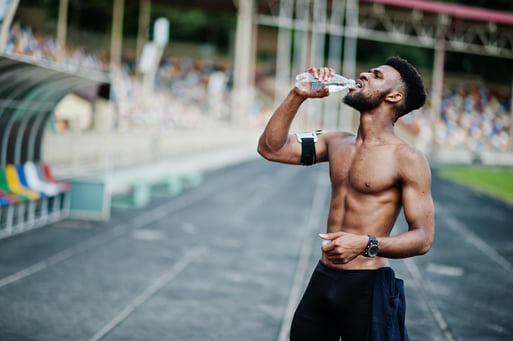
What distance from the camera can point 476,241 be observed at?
563 inches

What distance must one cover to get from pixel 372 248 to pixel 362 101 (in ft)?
2.39

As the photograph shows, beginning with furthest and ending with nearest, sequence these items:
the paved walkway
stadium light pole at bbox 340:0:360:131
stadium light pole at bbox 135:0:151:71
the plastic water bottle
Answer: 1. stadium light pole at bbox 340:0:360:131
2. stadium light pole at bbox 135:0:151:71
3. the paved walkway
4. the plastic water bottle

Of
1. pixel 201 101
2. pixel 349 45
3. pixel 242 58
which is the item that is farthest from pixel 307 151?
Answer: pixel 349 45

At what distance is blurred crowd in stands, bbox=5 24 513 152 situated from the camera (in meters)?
28.8

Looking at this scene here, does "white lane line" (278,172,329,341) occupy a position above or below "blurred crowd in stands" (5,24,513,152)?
below

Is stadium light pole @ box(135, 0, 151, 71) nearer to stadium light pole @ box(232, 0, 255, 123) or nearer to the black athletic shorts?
stadium light pole @ box(232, 0, 255, 123)

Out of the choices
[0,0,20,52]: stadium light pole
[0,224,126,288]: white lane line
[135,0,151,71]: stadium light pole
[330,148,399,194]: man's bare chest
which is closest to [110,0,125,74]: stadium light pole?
[135,0,151,71]: stadium light pole

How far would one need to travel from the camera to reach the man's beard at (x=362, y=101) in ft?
12.0

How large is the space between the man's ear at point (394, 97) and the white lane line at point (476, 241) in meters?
8.06

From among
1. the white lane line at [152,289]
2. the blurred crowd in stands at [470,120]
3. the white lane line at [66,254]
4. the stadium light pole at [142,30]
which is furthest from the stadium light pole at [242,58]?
the white lane line at [152,289]

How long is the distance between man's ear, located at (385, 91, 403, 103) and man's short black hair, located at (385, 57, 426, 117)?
40 millimetres

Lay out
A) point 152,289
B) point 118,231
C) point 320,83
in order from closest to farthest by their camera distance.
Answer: point 320,83 < point 152,289 < point 118,231

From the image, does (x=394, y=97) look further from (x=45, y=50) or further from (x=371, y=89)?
(x=45, y=50)

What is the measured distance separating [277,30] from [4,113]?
177ft
